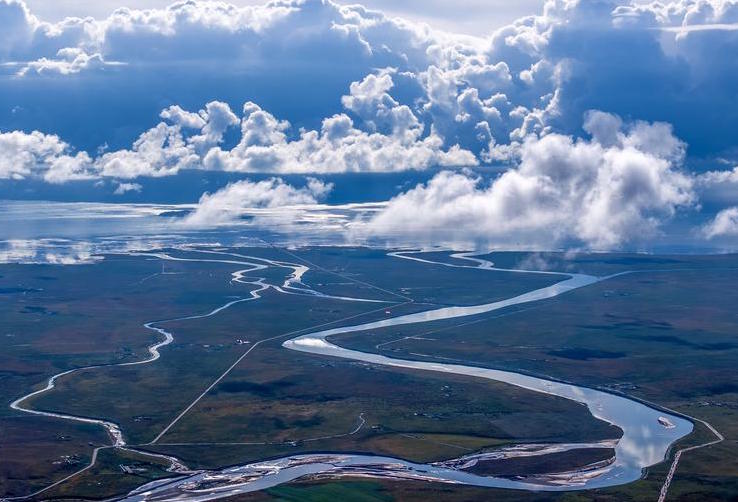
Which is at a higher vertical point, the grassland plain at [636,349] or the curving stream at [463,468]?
the grassland plain at [636,349]

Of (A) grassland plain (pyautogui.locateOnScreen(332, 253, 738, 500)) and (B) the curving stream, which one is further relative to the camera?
(A) grassland plain (pyautogui.locateOnScreen(332, 253, 738, 500))

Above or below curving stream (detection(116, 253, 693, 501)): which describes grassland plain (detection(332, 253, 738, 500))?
above

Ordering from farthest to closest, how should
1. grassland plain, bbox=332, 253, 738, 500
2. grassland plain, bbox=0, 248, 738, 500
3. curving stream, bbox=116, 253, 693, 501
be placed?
grassland plain, bbox=0, 248, 738, 500 < grassland plain, bbox=332, 253, 738, 500 < curving stream, bbox=116, 253, 693, 501

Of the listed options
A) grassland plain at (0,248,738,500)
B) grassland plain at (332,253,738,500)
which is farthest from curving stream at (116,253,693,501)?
grassland plain at (332,253,738,500)

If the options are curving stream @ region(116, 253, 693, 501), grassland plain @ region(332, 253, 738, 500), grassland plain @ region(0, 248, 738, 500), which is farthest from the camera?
grassland plain @ region(0, 248, 738, 500)

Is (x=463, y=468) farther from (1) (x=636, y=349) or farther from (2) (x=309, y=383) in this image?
(1) (x=636, y=349)

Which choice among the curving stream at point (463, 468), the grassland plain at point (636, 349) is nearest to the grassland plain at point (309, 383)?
the grassland plain at point (636, 349)

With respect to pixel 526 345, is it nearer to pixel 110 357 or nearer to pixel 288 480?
pixel 110 357

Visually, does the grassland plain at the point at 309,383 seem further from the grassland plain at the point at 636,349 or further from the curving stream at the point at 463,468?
the curving stream at the point at 463,468

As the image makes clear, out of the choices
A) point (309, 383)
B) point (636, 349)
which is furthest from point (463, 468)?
point (636, 349)

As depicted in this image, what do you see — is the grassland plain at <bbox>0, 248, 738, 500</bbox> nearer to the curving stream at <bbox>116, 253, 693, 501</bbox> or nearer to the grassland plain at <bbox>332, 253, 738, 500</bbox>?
the grassland plain at <bbox>332, 253, 738, 500</bbox>
